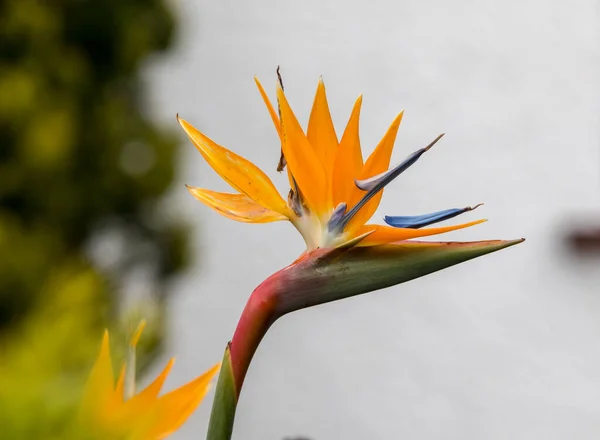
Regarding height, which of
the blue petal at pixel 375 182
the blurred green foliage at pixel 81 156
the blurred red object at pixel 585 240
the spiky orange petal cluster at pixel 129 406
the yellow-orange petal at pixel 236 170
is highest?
the blurred green foliage at pixel 81 156

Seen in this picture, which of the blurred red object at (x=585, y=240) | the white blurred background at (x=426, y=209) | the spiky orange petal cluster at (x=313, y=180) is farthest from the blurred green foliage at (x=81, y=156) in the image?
the spiky orange petal cluster at (x=313, y=180)

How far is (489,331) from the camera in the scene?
1531mm

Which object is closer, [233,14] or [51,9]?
[51,9]

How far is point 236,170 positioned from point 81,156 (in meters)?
1.37

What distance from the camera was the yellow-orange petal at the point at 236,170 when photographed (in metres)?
0.26

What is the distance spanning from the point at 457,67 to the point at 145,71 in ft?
2.36

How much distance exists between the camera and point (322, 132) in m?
0.28

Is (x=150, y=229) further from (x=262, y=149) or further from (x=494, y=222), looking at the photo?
(x=494, y=222)

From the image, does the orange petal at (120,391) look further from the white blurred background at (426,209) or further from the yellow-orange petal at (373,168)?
the white blurred background at (426,209)

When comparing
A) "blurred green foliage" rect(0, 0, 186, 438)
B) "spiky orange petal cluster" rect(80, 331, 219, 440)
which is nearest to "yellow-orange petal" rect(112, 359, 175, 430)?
"spiky orange petal cluster" rect(80, 331, 219, 440)

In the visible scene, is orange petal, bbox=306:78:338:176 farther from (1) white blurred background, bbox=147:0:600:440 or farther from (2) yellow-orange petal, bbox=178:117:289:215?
(1) white blurred background, bbox=147:0:600:440

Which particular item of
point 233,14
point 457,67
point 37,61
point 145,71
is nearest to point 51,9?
point 37,61

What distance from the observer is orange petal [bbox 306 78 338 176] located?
10.7 inches

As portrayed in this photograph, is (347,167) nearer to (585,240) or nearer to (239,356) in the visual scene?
(239,356)
